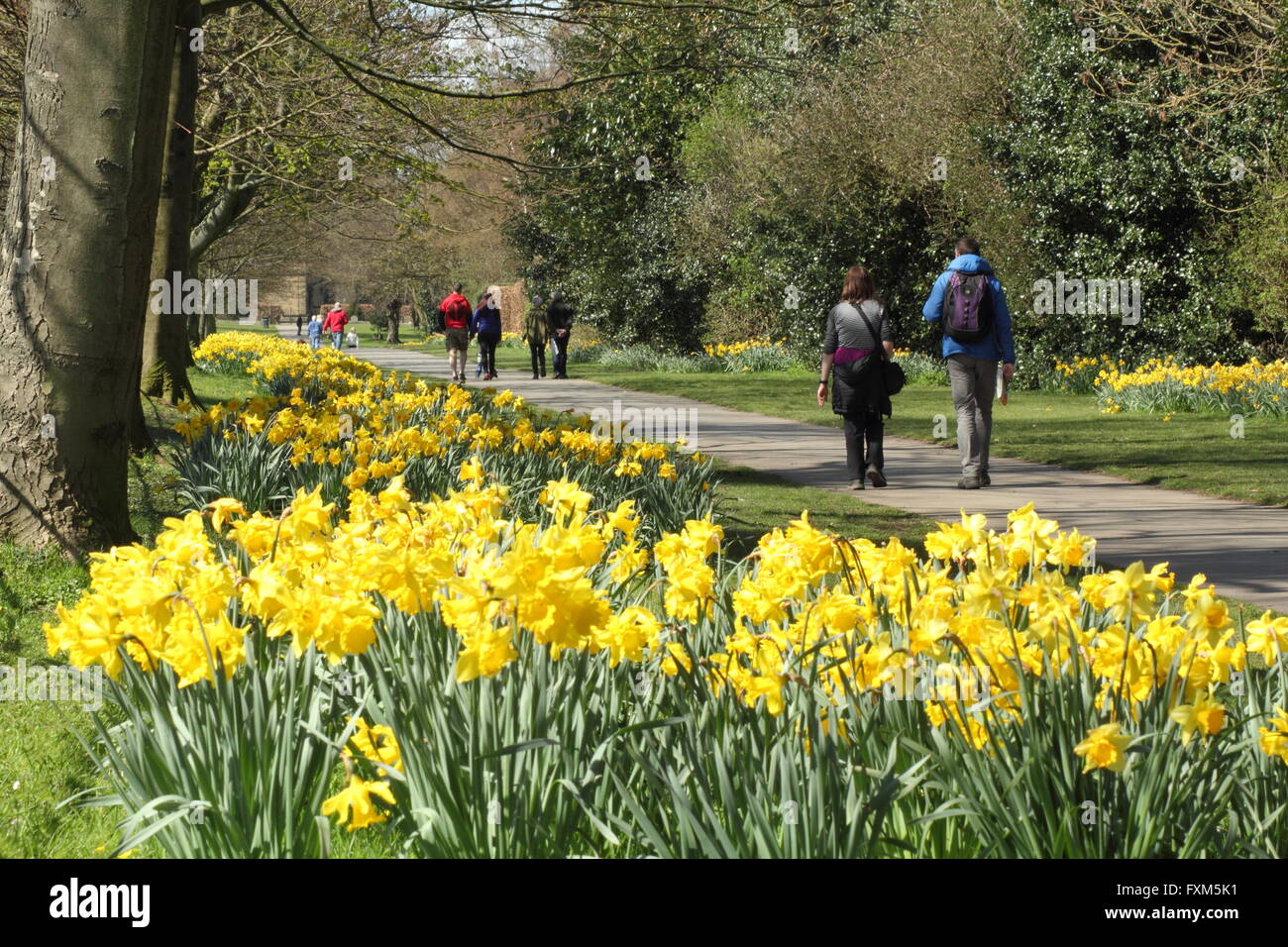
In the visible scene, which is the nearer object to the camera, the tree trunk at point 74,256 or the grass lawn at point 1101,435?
the tree trunk at point 74,256

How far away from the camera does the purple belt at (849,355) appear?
9.86 m

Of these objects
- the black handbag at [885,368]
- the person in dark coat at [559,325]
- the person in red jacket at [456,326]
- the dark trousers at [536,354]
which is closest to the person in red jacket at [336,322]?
the dark trousers at [536,354]

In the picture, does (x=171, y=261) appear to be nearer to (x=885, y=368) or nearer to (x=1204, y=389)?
(x=885, y=368)

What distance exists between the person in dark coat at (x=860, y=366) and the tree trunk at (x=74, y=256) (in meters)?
5.29

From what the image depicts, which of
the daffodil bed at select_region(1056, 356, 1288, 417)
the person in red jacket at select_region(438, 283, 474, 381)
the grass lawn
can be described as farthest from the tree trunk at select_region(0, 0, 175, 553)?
the person in red jacket at select_region(438, 283, 474, 381)

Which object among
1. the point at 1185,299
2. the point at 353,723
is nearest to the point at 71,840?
the point at 353,723

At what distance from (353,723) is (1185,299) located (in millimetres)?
17450

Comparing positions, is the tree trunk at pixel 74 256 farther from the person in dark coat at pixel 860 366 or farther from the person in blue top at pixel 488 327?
the person in blue top at pixel 488 327

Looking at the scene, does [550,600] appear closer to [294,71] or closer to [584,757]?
[584,757]

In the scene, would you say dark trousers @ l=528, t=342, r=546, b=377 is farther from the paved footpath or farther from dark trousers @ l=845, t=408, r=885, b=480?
dark trousers @ l=845, t=408, r=885, b=480

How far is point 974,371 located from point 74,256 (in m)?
6.22

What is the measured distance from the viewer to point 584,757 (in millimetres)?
2531
